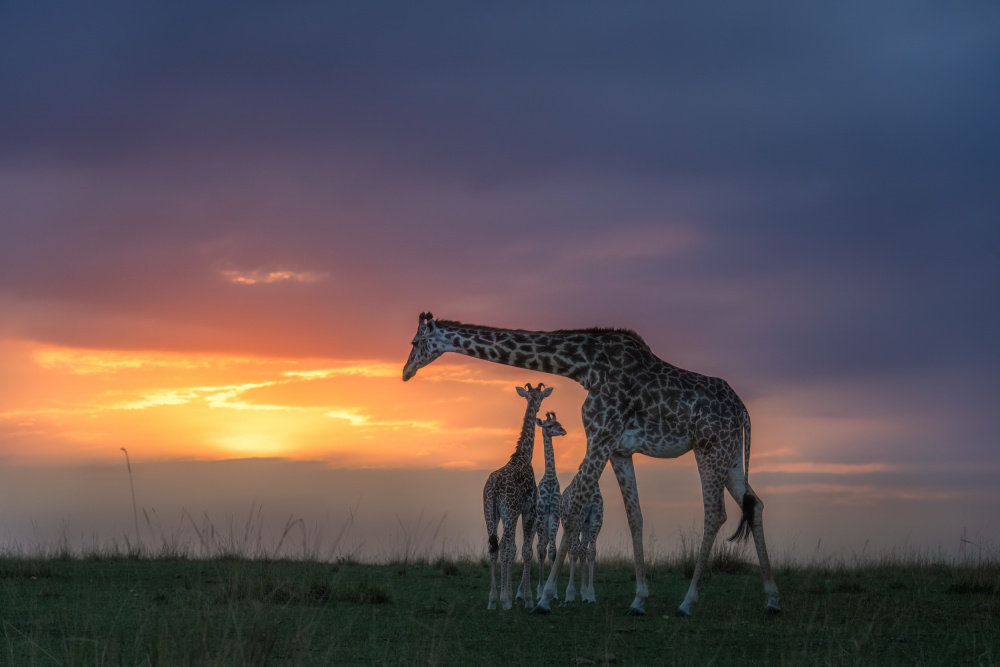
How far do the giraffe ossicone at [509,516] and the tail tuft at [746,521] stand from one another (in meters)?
3.25

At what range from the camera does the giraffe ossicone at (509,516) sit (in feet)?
46.8

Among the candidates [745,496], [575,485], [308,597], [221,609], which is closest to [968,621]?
[745,496]

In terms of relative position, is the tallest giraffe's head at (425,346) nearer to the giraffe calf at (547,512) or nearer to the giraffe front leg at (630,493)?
the giraffe calf at (547,512)

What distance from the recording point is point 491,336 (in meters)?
15.6

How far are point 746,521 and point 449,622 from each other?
5218 mm

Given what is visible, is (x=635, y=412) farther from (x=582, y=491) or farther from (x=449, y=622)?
(x=449, y=622)

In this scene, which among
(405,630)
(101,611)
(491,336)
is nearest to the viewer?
(405,630)

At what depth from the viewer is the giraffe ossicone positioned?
1427 centimetres

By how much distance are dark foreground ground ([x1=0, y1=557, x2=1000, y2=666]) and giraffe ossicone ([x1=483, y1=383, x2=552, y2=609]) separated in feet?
1.84

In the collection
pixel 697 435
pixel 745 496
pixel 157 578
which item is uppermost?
pixel 697 435

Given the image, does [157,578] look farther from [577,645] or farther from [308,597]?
[577,645]

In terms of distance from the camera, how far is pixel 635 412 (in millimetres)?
14805

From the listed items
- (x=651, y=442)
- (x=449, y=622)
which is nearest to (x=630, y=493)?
(x=651, y=442)

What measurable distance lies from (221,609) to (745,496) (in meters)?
8.06
